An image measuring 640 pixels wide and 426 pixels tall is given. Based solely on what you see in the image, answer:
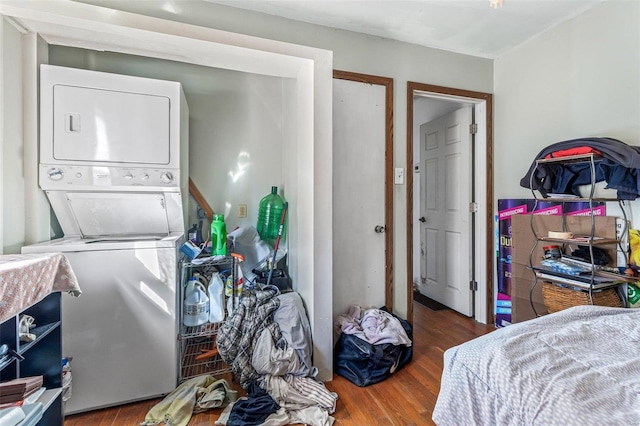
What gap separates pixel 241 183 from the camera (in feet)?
8.16

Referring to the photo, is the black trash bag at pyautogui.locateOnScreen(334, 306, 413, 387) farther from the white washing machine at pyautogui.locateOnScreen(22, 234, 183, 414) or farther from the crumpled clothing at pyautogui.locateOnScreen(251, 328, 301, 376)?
the white washing machine at pyautogui.locateOnScreen(22, 234, 183, 414)

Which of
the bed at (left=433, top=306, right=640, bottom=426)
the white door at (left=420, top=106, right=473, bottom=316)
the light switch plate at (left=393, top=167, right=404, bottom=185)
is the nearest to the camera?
the bed at (left=433, top=306, right=640, bottom=426)

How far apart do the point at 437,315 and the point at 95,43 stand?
339 centimetres

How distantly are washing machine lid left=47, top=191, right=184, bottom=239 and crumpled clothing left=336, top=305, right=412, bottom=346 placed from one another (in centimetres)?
140

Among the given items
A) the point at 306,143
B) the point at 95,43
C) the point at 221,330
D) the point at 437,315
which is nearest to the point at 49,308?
the point at 221,330

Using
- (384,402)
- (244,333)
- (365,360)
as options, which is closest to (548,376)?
(384,402)

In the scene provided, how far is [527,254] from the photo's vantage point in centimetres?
239

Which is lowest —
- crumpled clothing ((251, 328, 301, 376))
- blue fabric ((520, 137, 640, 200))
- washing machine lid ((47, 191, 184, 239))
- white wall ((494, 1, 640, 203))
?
crumpled clothing ((251, 328, 301, 376))

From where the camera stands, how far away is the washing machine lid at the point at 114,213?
1737mm

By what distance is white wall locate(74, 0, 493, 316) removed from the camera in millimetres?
1922

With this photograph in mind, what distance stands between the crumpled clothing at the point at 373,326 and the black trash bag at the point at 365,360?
0.12ft

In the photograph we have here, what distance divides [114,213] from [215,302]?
0.84 m

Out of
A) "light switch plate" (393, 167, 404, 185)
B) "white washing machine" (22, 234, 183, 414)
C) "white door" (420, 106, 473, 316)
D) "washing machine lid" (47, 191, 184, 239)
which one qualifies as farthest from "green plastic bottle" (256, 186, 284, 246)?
"white door" (420, 106, 473, 316)

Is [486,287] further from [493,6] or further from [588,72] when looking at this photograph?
[493,6]
